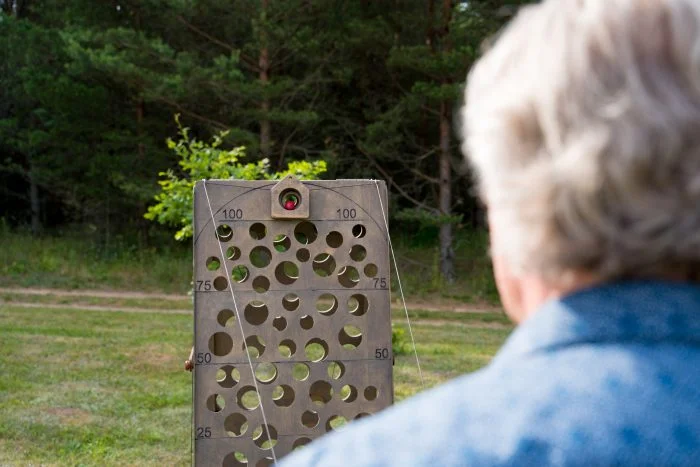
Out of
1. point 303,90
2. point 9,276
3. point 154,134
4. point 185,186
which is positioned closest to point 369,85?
point 303,90

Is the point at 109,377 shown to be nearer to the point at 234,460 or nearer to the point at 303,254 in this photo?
the point at 234,460

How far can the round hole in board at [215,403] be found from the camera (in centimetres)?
397

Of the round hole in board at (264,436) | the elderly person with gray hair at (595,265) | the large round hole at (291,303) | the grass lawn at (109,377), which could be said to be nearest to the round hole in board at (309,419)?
the round hole in board at (264,436)

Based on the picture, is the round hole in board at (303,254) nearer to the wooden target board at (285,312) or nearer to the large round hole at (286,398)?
the wooden target board at (285,312)

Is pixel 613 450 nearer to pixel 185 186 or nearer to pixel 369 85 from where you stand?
pixel 185 186

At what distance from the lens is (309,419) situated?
414 centimetres

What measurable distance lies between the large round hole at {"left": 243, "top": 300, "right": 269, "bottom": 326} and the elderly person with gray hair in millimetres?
3321

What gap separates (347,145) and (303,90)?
2.52 m

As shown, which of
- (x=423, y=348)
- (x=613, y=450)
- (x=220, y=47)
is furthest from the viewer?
(x=220, y=47)

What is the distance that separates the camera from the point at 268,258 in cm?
413

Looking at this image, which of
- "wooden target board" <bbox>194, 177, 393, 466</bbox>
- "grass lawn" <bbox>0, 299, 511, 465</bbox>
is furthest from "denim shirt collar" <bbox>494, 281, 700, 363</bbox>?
"grass lawn" <bbox>0, 299, 511, 465</bbox>

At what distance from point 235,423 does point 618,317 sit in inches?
138

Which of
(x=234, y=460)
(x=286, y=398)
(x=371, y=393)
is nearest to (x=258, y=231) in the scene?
(x=286, y=398)

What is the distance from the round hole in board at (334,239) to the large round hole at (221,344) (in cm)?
58
